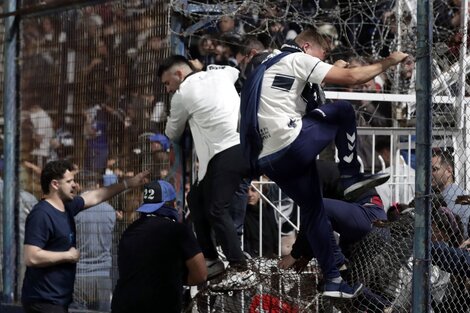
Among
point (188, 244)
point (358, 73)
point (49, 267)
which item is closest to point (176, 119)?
point (188, 244)

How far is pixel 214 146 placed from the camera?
29.6ft

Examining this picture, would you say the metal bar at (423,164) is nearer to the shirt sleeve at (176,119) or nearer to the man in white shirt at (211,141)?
the man in white shirt at (211,141)

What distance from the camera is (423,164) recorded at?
657 centimetres

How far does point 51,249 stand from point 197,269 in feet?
5.55

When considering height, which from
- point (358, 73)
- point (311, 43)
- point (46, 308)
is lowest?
point (46, 308)

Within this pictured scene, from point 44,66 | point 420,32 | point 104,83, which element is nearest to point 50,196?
point 104,83

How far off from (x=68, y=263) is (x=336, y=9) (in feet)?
11.7

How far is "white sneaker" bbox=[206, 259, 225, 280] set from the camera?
887 cm

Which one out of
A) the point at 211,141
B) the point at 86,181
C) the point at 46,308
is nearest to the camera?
the point at 211,141

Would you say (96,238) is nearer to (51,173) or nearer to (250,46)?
(51,173)

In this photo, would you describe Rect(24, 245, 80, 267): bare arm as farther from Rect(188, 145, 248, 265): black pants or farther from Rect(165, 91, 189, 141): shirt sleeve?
Rect(165, 91, 189, 141): shirt sleeve

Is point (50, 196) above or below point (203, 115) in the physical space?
below

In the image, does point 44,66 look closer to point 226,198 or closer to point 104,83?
point 104,83

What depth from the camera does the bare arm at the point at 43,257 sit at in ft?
30.3
